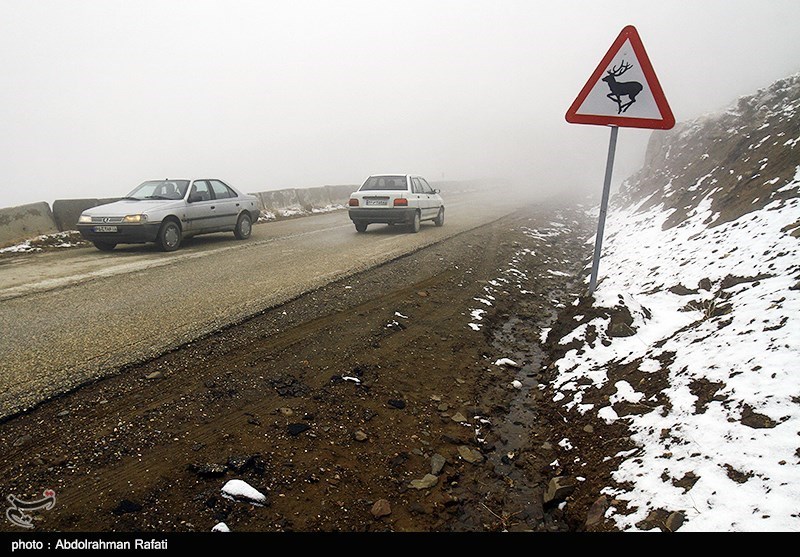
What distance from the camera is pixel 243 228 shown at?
1116 cm

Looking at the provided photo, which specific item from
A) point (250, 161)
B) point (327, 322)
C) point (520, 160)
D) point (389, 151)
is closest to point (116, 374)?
point (327, 322)

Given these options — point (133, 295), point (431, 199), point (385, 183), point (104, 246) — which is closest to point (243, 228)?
point (104, 246)

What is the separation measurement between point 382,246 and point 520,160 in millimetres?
82717

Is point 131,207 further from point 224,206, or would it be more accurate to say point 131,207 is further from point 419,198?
point 419,198

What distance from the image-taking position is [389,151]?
96562mm

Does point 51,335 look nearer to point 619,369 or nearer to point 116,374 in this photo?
point 116,374

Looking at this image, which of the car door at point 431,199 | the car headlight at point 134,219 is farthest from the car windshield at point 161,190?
the car door at point 431,199

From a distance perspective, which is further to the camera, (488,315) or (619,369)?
(488,315)

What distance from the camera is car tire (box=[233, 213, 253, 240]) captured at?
11.0m

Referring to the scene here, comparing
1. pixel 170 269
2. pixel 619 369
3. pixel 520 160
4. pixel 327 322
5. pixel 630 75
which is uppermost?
pixel 520 160

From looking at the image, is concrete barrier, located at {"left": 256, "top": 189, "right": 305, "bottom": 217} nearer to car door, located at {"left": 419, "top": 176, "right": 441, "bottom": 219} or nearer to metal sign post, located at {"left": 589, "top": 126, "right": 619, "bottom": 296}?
car door, located at {"left": 419, "top": 176, "right": 441, "bottom": 219}

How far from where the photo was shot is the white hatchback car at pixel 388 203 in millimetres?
11844

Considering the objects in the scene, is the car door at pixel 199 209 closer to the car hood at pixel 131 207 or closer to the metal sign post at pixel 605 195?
the car hood at pixel 131 207

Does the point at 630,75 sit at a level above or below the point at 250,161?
below
